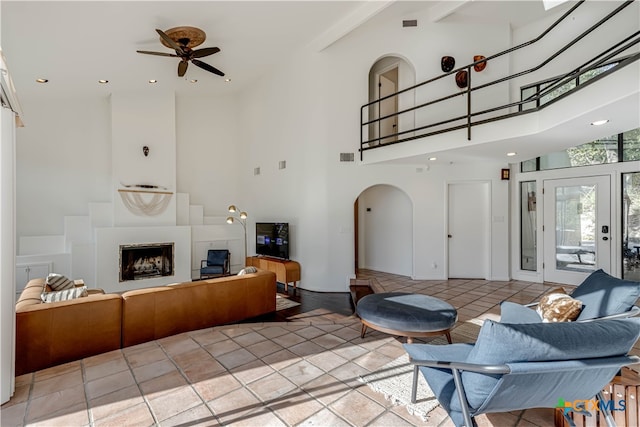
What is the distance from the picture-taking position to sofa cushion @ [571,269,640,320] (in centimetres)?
226

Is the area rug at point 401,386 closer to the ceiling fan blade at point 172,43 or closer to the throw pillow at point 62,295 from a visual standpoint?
the throw pillow at point 62,295

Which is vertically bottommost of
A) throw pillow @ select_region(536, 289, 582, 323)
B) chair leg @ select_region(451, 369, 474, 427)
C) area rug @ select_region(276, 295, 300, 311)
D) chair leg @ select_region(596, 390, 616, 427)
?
area rug @ select_region(276, 295, 300, 311)

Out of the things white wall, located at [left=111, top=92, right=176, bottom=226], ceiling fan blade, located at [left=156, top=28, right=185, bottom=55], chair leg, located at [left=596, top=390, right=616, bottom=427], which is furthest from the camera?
white wall, located at [left=111, top=92, right=176, bottom=226]

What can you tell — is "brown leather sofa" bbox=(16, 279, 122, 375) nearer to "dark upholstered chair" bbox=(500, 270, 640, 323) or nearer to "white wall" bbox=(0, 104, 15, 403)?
"white wall" bbox=(0, 104, 15, 403)

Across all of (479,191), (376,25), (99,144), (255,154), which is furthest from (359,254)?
(99,144)

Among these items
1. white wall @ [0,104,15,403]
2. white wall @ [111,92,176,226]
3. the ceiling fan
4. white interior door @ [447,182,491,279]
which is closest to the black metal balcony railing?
white interior door @ [447,182,491,279]

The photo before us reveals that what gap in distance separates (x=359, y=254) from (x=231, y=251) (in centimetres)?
325

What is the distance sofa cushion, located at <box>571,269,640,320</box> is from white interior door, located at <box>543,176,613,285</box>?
330 cm

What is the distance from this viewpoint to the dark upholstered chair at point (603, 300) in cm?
225

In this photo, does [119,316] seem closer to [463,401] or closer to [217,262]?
[463,401]

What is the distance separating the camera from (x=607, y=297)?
93.1 inches

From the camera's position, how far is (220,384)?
2494 millimetres

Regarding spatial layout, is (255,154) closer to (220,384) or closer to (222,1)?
(222,1)

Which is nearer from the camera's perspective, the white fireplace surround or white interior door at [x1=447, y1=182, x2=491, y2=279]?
the white fireplace surround
